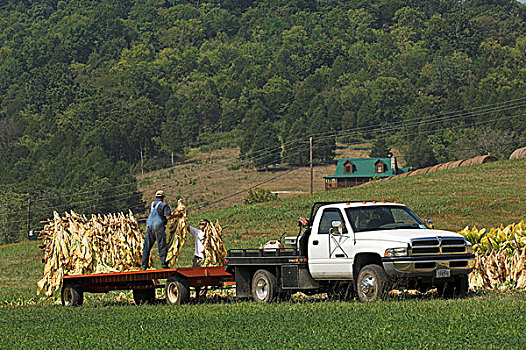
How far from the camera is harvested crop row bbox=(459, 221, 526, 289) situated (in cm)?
1917

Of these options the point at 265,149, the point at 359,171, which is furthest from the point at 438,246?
the point at 265,149

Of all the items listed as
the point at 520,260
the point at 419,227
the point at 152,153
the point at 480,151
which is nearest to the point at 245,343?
the point at 419,227

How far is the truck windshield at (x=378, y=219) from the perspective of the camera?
1736cm

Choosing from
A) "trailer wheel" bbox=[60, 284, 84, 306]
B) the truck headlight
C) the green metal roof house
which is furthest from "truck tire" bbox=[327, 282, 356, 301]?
the green metal roof house

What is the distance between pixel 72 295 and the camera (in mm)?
20047

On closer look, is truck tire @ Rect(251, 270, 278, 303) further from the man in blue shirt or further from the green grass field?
the man in blue shirt

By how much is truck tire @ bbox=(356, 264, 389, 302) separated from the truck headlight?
35 centimetres

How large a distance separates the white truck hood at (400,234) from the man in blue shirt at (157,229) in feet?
16.8

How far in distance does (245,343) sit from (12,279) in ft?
103

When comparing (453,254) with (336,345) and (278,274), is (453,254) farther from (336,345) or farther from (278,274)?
(336,345)

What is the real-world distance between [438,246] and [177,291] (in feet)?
19.2

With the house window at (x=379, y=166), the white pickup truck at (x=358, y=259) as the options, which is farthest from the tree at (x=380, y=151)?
the white pickup truck at (x=358, y=259)

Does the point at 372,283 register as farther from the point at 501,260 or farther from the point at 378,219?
the point at 501,260

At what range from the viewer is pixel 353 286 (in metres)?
16.9
